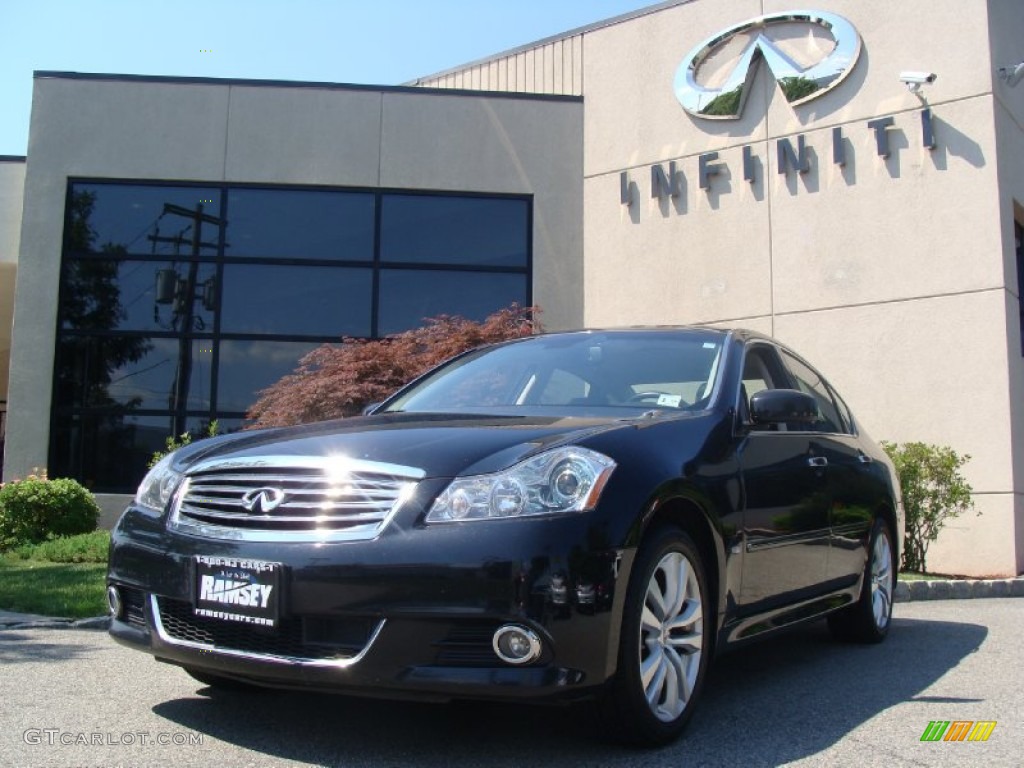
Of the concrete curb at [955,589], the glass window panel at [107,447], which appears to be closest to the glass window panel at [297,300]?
the glass window panel at [107,447]

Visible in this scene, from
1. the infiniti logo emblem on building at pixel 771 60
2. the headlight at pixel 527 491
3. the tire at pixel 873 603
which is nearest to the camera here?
the headlight at pixel 527 491

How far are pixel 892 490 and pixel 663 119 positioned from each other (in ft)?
27.9

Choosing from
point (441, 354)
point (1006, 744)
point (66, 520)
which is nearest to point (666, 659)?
point (1006, 744)

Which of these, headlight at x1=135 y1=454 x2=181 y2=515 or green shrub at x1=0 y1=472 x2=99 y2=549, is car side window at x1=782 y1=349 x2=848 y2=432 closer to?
headlight at x1=135 y1=454 x2=181 y2=515

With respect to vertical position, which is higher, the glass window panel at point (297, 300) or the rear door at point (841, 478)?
the glass window panel at point (297, 300)

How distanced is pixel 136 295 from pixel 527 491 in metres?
12.4

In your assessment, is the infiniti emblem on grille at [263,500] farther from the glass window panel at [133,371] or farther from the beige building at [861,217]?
the glass window panel at [133,371]

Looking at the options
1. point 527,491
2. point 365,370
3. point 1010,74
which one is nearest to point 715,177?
point 1010,74

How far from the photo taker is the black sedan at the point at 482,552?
10.3 feet

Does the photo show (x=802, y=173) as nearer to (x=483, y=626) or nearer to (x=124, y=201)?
(x=124, y=201)

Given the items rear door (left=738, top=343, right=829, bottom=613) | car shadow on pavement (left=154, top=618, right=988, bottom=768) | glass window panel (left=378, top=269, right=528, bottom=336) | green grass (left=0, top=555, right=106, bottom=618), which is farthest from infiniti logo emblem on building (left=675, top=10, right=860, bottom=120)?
car shadow on pavement (left=154, top=618, right=988, bottom=768)

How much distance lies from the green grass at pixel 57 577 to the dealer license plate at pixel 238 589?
3.61 m

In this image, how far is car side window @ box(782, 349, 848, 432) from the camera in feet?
18.4

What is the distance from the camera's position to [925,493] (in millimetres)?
10320
